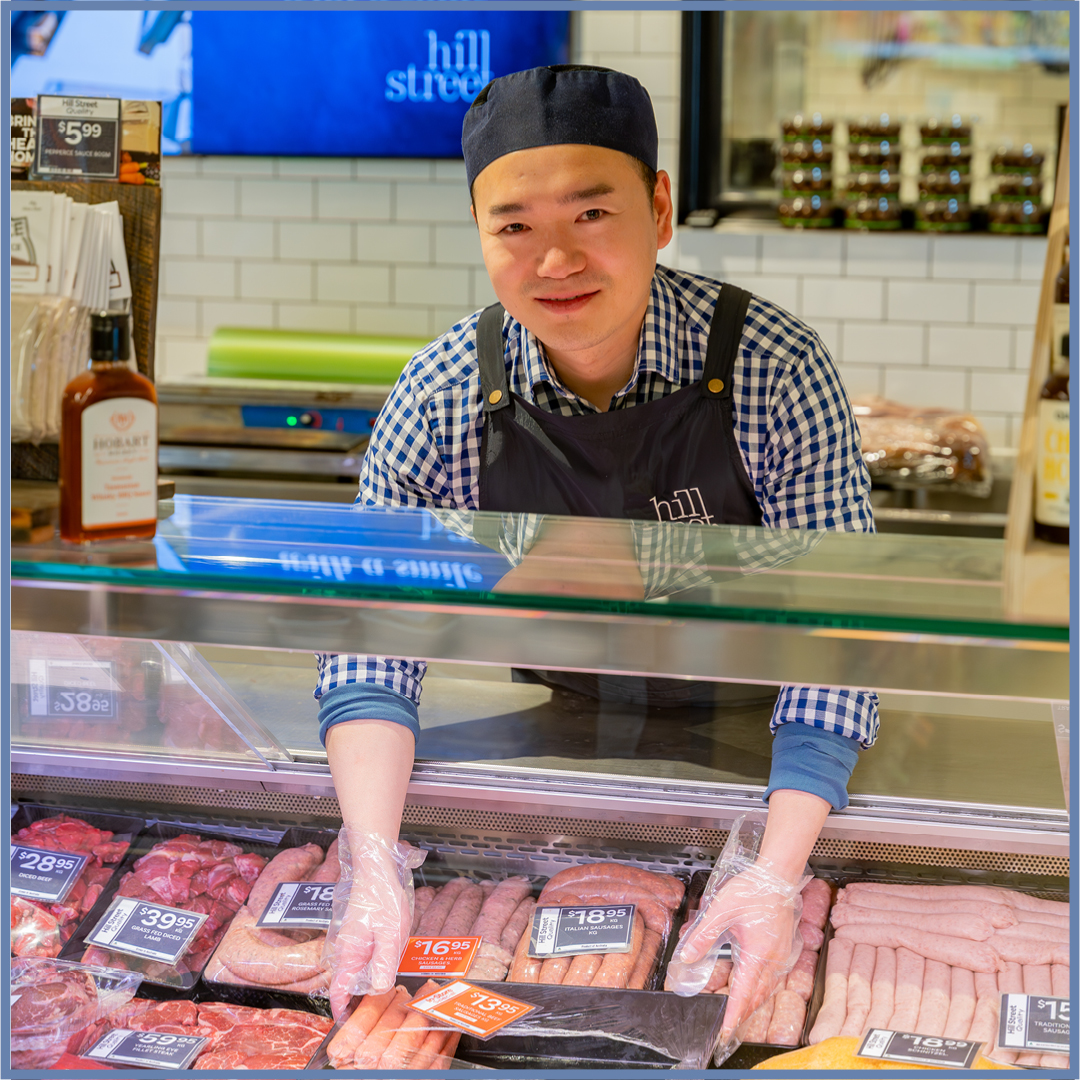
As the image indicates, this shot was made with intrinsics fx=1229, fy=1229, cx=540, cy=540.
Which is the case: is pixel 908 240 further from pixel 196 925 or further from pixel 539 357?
pixel 196 925

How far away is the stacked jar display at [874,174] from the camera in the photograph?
14.4 ft

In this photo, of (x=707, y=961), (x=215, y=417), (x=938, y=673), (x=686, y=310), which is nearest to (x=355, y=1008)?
(x=707, y=961)

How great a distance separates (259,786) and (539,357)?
0.81 metres

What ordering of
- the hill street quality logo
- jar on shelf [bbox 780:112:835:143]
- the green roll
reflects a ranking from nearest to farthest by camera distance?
jar on shelf [bbox 780:112:835:143] → the hill street quality logo → the green roll

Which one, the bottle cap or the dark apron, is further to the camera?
the dark apron

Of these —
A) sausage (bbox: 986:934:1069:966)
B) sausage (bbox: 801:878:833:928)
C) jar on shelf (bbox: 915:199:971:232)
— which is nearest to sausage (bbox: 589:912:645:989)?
sausage (bbox: 801:878:833:928)

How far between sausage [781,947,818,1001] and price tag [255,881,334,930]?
1.84ft

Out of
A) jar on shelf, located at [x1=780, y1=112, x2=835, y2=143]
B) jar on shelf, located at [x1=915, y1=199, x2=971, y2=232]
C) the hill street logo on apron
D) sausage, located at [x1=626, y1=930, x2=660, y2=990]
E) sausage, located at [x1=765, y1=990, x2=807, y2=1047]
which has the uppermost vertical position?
jar on shelf, located at [x1=780, y1=112, x2=835, y2=143]

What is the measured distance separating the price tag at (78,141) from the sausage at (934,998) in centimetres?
144

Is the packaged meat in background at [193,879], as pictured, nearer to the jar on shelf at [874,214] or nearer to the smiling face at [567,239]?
the smiling face at [567,239]

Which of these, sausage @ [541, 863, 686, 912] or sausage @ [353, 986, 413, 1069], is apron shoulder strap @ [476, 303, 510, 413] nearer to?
sausage @ [541, 863, 686, 912]

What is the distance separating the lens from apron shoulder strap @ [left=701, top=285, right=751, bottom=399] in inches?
78.4

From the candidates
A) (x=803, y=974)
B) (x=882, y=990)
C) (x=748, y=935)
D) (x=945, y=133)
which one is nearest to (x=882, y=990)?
(x=882, y=990)

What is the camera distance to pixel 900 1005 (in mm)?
1585
